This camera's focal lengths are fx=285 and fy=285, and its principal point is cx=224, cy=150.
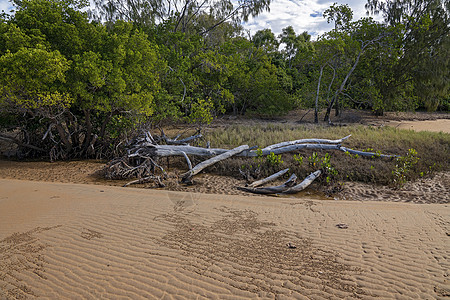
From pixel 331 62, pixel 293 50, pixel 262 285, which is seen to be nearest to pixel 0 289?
pixel 262 285

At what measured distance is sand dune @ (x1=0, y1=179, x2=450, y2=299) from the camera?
11.1 ft

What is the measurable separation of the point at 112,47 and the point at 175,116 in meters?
4.40

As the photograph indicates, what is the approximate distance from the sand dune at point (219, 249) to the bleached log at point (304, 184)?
1475 millimetres

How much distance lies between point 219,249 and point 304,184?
4760 millimetres

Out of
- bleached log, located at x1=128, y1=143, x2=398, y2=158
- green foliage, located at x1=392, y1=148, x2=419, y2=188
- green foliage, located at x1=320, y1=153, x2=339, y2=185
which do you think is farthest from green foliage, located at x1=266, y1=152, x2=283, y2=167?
green foliage, located at x1=392, y1=148, x2=419, y2=188

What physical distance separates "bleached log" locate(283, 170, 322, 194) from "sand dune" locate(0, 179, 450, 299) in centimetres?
148

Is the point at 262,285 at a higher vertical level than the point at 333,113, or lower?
lower

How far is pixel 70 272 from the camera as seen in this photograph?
12.0 feet

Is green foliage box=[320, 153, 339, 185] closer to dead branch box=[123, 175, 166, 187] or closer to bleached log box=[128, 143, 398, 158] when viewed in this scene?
bleached log box=[128, 143, 398, 158]

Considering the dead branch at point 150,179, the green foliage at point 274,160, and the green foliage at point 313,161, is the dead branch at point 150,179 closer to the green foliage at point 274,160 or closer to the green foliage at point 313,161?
the green foliage at point 274,160

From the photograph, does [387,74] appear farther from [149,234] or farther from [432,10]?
[149,234]

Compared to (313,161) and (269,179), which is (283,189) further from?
(313,161)

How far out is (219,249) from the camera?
14.0 ft

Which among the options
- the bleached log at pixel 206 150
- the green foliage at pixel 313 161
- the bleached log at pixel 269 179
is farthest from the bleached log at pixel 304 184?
the bleached log at pixel 206 150
